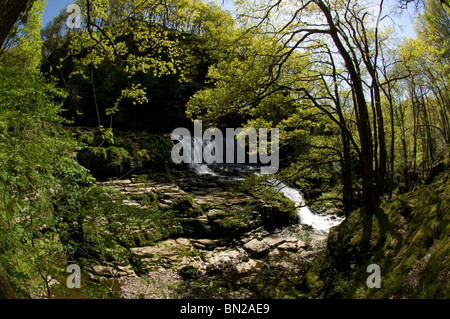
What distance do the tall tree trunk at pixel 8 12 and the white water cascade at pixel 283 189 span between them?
6.99 m

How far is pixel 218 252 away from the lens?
8398mm

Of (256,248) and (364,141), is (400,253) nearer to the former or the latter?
(364,141)

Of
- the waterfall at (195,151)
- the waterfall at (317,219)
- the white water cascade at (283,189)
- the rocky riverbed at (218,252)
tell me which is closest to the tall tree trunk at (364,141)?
the rocky riverbed at (218,252)

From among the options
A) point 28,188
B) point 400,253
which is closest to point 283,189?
point 400,253

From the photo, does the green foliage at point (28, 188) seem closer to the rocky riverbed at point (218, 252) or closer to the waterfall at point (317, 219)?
the rocky riverbed at point (218, 252)

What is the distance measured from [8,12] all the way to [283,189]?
13.7 metres

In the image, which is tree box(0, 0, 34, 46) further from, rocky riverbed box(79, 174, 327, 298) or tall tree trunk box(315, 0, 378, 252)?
tall tree trunk box(315, 0, 378, 252)

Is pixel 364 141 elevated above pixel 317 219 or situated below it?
above

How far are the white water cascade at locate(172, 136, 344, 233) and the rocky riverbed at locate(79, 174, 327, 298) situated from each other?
820 millimetres

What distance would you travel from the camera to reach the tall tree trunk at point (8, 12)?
59.7 inches
